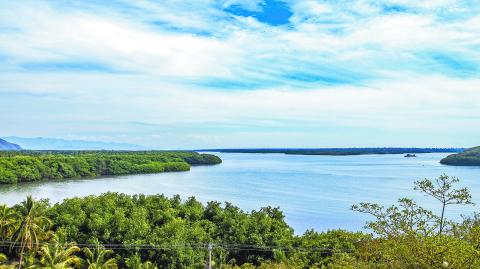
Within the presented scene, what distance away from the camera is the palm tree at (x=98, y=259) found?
88.4ft

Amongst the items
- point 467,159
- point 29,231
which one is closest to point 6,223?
point 29,231

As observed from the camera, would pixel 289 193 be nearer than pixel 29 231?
No

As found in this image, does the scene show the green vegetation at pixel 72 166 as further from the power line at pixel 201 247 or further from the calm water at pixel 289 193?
the power line at pixel 201 247

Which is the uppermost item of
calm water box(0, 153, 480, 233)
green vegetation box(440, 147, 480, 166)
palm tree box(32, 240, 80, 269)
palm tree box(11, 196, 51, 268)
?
green vegetation box(440, 147, 480, 166)

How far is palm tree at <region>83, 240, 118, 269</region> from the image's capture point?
27.0 m

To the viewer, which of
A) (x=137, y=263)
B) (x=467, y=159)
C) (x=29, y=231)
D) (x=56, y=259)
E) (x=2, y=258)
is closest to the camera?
(x=56, y=259)

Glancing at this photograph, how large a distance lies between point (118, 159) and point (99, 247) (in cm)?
10011

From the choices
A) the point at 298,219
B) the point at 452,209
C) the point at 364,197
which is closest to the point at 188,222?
the point at 298,219

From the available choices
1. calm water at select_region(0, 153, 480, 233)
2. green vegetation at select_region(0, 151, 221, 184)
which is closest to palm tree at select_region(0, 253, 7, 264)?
calm water at select_region(0, 153, 480, 233)

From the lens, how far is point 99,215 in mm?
32750

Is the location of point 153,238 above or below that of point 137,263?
above

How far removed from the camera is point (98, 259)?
27.3 m

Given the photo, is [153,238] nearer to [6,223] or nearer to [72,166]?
[6,223]

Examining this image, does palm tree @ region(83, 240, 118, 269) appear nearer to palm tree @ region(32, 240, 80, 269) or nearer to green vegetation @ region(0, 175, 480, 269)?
green vegetation @ region(0, 175, 480, 269)
